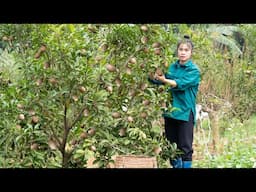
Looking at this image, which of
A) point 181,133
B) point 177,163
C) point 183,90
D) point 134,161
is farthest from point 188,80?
point 134,161

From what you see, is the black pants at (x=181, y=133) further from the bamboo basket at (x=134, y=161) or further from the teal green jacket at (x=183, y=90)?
the bamboo basket at (x=134, y=161)

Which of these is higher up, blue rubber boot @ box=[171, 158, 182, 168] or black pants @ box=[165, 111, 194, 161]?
black pants @ box=[165, 111, 194, 161]

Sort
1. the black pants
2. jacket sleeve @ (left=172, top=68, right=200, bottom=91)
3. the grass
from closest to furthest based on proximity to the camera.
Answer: jacket sleeve @ (left=172, top=68, right=200, bottom=91)
the black pants
the grass

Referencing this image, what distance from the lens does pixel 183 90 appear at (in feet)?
12.8

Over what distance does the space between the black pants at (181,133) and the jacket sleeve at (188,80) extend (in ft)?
0.91

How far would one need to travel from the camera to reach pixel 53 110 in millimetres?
3307

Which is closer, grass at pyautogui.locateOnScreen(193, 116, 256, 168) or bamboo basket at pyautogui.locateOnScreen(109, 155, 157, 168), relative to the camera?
bamboo basket at pyautogui.locateOnScreen(109, 155, 157, 168)

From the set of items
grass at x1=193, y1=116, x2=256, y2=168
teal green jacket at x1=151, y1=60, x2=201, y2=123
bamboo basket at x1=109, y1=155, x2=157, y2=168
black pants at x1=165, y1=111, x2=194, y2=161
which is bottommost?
grass at x1=193, y1=116, x2=256, y2=168

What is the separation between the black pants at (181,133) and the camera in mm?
4004

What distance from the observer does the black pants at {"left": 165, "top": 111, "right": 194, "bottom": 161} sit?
13.1 feet

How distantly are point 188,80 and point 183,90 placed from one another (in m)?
0.10

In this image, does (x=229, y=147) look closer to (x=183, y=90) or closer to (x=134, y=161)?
(x=183, y=90)

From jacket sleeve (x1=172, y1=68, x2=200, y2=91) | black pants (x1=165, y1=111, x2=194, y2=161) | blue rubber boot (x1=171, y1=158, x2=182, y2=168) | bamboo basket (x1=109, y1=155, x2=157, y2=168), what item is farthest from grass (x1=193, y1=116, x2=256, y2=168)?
bamboo basket (x1=109, y1=155, x2=157, y2=168)

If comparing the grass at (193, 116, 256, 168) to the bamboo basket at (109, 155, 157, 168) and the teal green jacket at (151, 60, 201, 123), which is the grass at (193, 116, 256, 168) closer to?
the teal green jacket at (151, 60, 201, 123)
